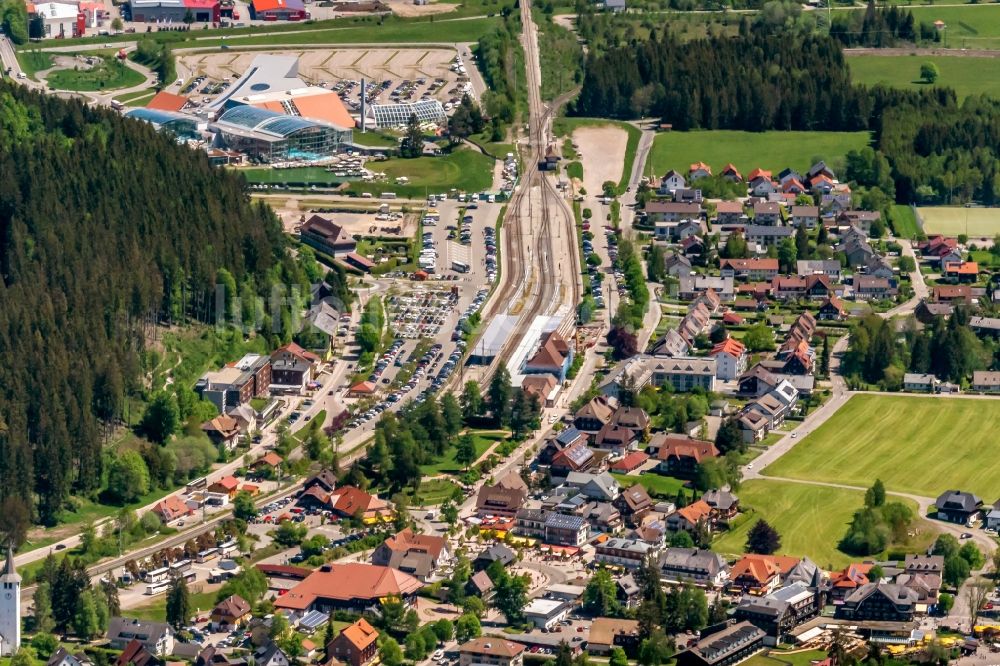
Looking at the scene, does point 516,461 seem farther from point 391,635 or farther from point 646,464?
point 391,635

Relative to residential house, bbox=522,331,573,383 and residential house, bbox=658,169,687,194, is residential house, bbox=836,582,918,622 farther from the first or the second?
residential house, bbox=658,169,687,194

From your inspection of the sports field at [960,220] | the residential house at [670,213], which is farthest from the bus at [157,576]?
the sports field at [960,220]

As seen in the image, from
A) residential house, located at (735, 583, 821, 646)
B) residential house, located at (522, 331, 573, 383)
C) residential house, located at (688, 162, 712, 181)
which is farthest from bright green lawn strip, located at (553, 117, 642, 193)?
residential house, located at (735, 583, 821, 646)

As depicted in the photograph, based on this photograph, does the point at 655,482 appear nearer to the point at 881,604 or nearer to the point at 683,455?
the point at 683,455

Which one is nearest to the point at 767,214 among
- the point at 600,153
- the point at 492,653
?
the point at 600,153

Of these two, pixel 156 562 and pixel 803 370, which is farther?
pixel 803 370

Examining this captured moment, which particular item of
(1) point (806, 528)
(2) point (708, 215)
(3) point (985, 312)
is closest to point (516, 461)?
(1) point (806, 528)

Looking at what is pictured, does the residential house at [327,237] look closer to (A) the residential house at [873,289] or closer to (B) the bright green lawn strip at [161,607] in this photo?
(A) the residential house at [873,289]
